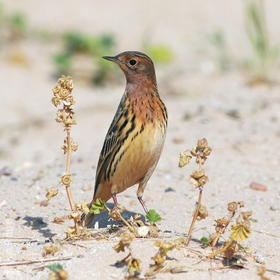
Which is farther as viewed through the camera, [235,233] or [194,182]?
[194,182]

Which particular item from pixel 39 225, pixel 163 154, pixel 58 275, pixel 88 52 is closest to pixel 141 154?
pixel 39 225

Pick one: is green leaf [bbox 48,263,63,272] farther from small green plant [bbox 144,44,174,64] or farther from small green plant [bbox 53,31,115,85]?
small green plant [bbox 144,44,174,64]

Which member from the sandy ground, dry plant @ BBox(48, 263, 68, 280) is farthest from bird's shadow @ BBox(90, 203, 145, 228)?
dry plant @ BBox(48, 263, 68, 280)

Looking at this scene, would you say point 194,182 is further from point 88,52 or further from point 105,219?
point 88,52

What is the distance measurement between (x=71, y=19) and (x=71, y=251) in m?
11.2

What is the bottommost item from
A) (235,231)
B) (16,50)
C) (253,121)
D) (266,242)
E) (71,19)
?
(266,242)

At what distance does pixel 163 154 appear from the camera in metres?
6.94

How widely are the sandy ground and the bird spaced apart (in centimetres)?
43

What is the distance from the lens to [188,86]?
1067cm

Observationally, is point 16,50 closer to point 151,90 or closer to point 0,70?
point 0,70

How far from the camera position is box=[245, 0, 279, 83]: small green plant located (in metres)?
9.80

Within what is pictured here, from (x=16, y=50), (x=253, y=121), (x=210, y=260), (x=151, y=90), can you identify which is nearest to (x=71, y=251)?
(x=210, y=260)

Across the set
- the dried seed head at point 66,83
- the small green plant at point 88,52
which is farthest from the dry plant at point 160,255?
the small green plant at point 88,52

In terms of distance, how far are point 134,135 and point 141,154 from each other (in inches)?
6.2
